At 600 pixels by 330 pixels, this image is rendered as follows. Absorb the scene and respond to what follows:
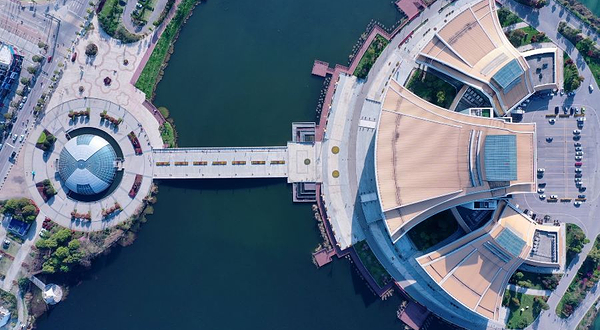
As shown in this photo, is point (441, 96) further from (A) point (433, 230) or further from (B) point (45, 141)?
(B) point (45, 141)

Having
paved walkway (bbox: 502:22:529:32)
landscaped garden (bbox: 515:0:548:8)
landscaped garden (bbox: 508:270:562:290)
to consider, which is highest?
landscaped garden (bbox: 515:0:548:8)

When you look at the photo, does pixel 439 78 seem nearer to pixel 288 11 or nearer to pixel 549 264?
pixel 288 11

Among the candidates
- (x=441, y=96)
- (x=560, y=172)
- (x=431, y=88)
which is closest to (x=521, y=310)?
(x=560, y=172)

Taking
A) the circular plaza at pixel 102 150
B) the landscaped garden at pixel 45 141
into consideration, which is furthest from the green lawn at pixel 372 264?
the landscaped garden at pixel 45 141

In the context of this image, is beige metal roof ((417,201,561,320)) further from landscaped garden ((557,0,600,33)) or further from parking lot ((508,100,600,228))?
landscaped garden ((557,0,600,33))

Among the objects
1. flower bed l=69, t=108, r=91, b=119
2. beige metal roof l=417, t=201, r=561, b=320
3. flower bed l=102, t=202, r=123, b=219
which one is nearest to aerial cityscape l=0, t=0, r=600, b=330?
flower bed l=69, t=108, r=91, b=119

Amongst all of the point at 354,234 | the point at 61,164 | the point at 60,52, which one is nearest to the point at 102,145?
the point at 61,164
